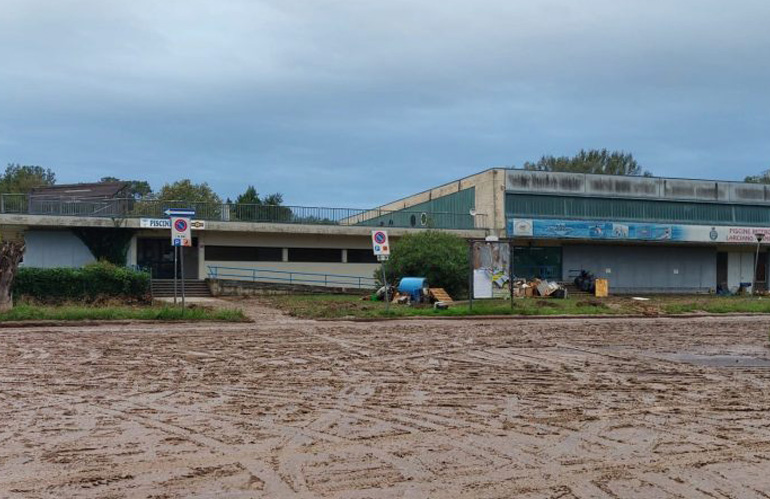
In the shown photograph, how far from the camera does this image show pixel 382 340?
18781 millimetres

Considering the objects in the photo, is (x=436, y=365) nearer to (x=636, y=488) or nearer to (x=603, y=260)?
(x=636, y=488)

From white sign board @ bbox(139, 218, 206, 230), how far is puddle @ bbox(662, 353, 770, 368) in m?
32.7

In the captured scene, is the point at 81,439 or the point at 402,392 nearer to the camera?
the point at 81,439

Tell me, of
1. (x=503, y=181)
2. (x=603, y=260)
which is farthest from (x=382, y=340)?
(x=603, y=260)

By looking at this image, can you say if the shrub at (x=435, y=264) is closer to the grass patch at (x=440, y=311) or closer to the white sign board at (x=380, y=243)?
the grass patch at (x=440, y=311)

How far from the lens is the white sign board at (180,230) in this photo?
25055 mm

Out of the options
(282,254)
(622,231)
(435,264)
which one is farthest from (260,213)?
(622,231)

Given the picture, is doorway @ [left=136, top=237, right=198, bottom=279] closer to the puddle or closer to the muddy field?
the muddy field

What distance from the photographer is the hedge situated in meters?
31.8

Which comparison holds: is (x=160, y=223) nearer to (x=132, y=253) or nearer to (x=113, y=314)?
(x=132, y=253)

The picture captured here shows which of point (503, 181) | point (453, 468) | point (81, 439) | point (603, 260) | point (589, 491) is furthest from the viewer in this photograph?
point (603, 260)

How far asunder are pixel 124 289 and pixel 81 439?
2685 cm

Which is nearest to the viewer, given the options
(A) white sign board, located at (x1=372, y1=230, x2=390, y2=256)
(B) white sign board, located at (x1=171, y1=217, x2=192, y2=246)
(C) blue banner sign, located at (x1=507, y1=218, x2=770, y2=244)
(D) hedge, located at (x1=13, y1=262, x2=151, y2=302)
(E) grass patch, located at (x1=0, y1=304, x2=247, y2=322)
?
(E) grass patch, located at (x1=0, y1=304, x2=247, y2=322)

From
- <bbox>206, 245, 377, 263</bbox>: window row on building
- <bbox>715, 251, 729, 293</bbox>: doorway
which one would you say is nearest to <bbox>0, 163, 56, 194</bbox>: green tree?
<bbox>206, 245, 377, 263</bbox>: window row on building
